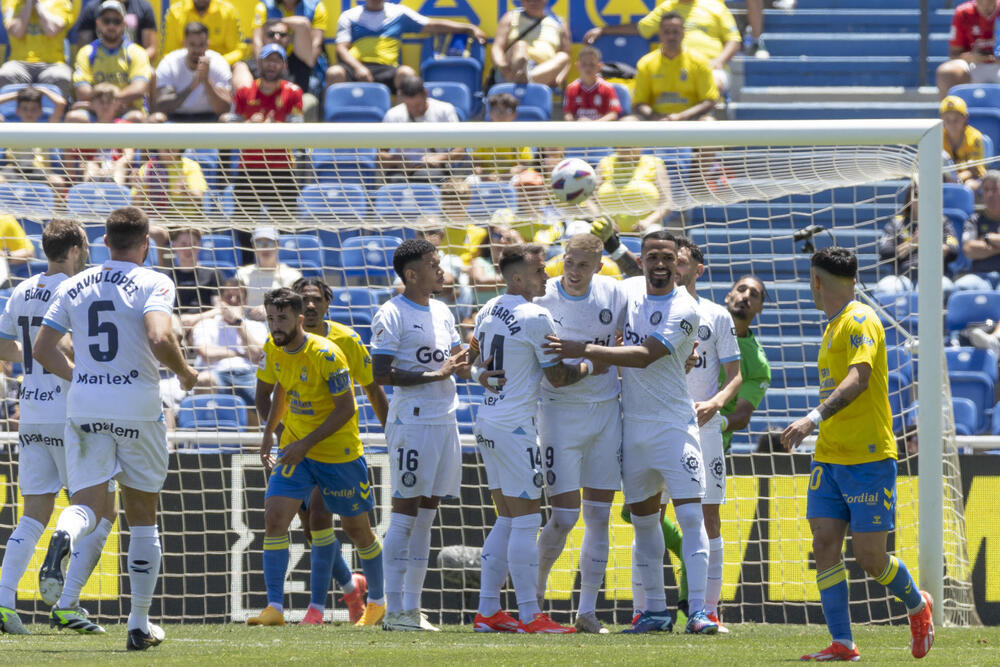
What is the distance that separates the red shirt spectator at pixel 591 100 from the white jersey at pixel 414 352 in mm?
6524

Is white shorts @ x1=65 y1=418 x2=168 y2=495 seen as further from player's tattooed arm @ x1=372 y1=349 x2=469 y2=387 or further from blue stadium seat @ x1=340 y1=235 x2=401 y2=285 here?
blue stadium seat @ x1=340 y1=235 x2=401 y2=285

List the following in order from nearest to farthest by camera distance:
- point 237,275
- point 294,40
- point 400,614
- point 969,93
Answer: point 400,614 < point 237,275 < point 969,93 < point 294,40

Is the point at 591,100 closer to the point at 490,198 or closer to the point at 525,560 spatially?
the point at 490,198

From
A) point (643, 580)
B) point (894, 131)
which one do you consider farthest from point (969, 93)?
point (643, 580)

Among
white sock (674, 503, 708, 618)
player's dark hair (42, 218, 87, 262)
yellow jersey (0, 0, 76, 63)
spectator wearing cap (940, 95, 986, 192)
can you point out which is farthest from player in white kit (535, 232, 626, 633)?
yellow jersey (0, 0, 76, 63)

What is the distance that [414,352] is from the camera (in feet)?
26.4

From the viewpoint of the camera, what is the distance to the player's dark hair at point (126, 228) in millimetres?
6711

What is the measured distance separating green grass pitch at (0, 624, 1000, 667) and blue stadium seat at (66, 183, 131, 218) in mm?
3493

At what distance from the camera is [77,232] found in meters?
7.78

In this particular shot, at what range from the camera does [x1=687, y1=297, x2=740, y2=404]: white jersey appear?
8.17 meters

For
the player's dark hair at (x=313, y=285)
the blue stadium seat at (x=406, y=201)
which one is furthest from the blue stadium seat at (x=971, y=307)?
the player's dark hair at (x=313, y=285)

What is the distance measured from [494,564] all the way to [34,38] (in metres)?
11.0

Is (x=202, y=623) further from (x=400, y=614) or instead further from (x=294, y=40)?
(x=294, y=40)

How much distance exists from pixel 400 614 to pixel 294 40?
29.7ft
